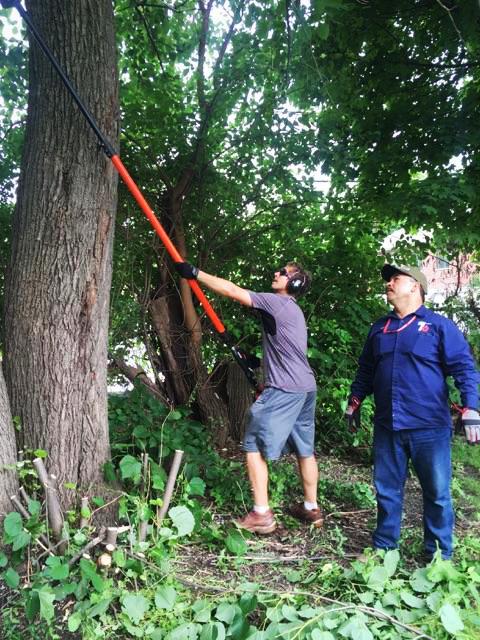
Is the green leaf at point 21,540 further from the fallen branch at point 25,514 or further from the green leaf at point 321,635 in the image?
the green leaf at point 321,635

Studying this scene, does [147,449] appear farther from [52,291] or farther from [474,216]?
[474,216]

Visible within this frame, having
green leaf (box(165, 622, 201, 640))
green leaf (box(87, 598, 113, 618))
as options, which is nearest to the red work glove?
green leaf (box(165, 622, 201, 640))

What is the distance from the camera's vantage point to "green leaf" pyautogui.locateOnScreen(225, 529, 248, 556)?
2.79 metres

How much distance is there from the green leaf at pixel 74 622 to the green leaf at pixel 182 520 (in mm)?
633

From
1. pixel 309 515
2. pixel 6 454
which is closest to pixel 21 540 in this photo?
pixel 6 454

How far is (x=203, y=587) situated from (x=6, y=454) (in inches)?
48.7

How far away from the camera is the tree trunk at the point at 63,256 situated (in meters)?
2.69

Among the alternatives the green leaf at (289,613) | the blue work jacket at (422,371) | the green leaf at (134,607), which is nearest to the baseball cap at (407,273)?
the blue work jacket at (422,371)

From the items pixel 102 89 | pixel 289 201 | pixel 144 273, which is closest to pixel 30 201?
pixel 102 89

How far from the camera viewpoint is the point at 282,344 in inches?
132

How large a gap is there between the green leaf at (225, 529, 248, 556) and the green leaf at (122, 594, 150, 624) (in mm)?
703

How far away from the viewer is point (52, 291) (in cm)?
269

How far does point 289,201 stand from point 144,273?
5.80ft

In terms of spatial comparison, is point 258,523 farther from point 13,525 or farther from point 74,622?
point 13,525
